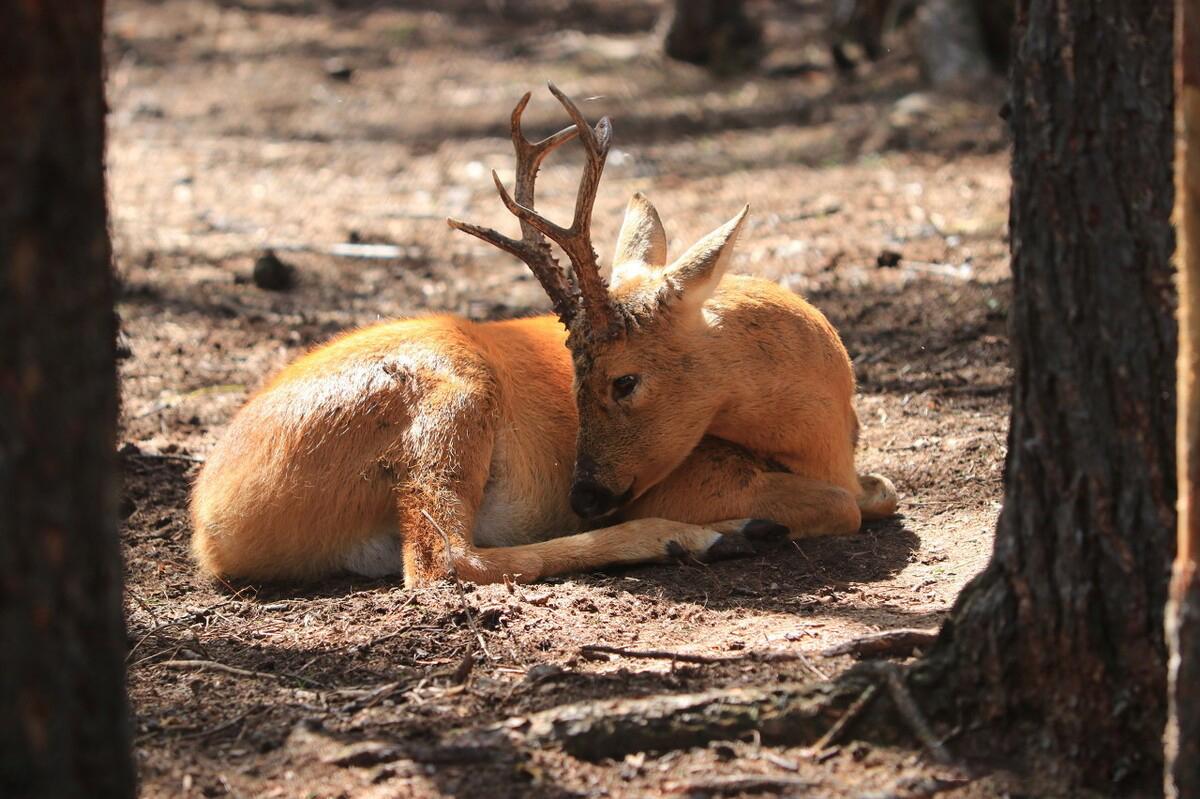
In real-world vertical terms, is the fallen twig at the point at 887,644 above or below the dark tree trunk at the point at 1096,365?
below

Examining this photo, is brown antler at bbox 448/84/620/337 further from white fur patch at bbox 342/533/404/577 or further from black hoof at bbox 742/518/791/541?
white fur patch at bbox 342/533/404/577

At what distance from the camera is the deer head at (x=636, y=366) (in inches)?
228

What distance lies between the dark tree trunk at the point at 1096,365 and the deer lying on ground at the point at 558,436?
2.39 meters

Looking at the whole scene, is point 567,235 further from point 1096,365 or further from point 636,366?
point 1096,365

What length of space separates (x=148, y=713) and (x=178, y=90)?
15393 millimetres

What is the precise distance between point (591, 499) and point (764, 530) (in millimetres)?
727

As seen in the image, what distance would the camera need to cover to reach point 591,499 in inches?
232

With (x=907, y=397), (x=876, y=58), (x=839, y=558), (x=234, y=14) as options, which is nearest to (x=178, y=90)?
(x=234, y=14)

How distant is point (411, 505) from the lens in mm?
5609

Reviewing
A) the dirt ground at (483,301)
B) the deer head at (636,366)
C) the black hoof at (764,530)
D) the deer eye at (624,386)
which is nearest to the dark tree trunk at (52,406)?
the dirt ground at (483,301)

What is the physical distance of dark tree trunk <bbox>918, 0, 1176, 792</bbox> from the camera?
10.6 feet

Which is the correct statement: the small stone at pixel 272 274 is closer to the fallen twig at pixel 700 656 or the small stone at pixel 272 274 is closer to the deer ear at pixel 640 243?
the deer ear at pixel 640 243

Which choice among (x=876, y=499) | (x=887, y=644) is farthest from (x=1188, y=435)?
(x=876, y=499)

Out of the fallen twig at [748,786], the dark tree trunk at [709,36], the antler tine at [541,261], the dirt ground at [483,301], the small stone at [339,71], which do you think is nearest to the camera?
the fallen twig at [748,786]
